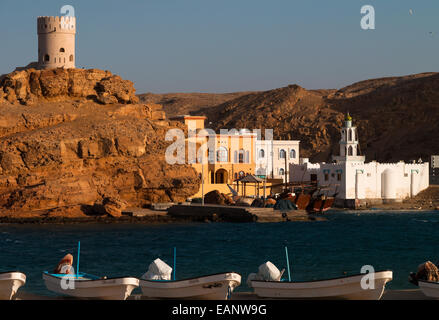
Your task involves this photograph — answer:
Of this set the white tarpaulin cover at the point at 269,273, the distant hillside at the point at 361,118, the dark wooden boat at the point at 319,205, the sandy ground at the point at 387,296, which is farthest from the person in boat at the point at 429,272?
the distant hillside at the point at 361,118

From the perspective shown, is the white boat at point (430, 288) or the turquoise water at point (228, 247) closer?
the white boat at point (430, 288)

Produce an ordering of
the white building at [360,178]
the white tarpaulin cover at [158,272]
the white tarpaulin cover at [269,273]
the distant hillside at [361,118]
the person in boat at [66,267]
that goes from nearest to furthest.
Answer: the white tarpaulin cover at [269,273] < the white tarpaulin cover at [158,272] < the person in boat at [66,267] < the white building at [360,178] < the distant hillside at [361,118]

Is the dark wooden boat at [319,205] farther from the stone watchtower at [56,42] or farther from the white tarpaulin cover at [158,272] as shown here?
the white tarpaulin cover at [158,272]

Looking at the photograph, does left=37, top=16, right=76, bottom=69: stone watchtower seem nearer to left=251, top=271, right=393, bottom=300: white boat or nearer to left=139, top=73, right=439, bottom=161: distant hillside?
left=251, top=271, right=393, bottom=300: white boat

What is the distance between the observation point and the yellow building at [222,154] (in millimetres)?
66938

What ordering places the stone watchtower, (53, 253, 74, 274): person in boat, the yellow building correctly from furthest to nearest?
1. the yellow building
2. the stone watchtower
3. (53, 253, 74, 274): person in boat

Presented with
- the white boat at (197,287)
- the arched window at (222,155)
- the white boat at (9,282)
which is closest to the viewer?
the white boat at (197,287)

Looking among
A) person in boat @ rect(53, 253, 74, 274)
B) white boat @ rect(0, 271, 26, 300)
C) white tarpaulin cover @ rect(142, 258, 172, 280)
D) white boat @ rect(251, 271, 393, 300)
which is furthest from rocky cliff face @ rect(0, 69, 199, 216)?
white boat @ rect(251, 271, 393, 300)

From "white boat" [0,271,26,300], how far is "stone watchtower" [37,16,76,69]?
147 feet

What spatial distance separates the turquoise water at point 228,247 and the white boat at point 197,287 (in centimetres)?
734

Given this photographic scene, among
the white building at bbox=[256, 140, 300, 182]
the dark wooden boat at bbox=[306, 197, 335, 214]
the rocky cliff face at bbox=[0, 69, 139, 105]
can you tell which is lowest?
the dark wooden boat at bbox=[306, 197, 335, 214]

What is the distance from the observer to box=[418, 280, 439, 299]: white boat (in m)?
19.5
